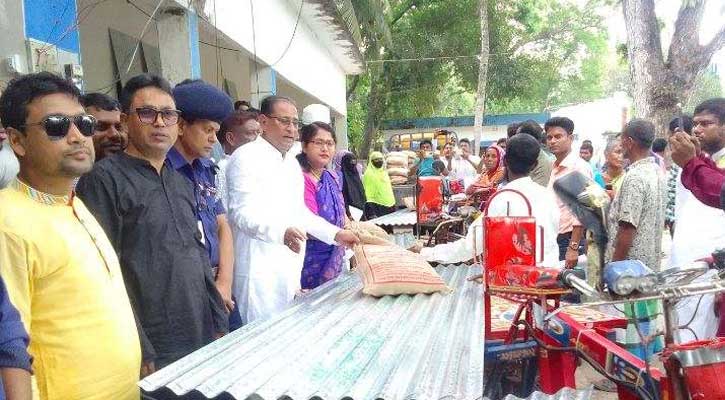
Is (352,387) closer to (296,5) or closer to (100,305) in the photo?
(100,305)

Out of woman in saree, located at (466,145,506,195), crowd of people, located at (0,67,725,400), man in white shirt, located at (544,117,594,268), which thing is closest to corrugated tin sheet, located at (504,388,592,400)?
crowd of people, located at (0,67,725,400)

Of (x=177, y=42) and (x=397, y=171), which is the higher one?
(x=177, y=42)

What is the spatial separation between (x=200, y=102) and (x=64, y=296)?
1.26 m

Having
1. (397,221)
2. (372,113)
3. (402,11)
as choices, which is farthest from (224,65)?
(372,113)

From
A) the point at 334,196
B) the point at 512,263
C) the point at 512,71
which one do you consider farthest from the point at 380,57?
the point at 512,263

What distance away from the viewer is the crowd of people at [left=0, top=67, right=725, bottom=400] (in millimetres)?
1648

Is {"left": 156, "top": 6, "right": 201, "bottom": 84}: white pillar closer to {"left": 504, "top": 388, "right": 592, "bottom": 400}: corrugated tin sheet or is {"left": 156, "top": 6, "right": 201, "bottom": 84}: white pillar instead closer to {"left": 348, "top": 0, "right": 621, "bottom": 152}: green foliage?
{"left": 504, "top": 388, "right": 592, "bottom": 400}: corrugated tin sheet

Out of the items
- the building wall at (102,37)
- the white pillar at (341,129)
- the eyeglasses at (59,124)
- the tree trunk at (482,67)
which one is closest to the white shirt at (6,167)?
the eyeglasses at (59,124)

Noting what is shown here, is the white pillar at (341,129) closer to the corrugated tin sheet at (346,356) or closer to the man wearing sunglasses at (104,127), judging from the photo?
the man wearing sunglasses at (104,127)

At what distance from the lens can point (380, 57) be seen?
21234mm

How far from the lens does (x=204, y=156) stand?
111 inches

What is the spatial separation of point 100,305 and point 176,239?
523mm

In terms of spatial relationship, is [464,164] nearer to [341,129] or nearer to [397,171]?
[397,171]

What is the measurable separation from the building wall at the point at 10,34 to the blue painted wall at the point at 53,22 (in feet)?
0.14
